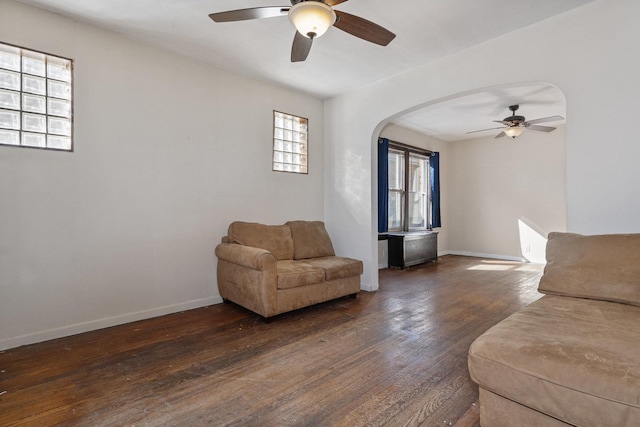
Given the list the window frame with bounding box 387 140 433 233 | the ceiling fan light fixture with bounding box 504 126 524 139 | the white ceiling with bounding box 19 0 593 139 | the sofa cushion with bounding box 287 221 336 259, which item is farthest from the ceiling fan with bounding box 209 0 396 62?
the window frame with bounding box 387 140 433 233

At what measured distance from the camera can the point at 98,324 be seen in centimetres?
288

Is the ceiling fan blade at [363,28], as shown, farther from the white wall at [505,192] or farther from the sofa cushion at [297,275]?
the white wall at [505,192]

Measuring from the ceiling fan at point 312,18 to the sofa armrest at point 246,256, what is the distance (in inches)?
73.1

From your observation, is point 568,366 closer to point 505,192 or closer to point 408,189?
point 408,189

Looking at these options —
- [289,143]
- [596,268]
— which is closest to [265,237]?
[289,143]

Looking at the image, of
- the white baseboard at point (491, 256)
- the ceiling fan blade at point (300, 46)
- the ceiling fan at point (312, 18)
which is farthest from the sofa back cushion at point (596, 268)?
the white baseboard at point (491, 256)

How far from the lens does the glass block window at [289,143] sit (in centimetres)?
435

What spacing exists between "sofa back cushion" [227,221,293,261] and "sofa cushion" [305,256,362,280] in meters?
0.33

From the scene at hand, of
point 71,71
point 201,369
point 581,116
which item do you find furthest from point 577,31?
point 71,71

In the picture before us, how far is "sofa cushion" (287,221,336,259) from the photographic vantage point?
4027 mm

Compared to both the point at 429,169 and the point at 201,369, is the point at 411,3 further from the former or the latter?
the point at 429,169

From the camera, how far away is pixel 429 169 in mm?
7098

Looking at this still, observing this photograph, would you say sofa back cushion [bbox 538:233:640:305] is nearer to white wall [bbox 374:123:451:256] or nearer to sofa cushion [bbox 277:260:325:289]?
sofa cushion [bbox 277:260:325:289]

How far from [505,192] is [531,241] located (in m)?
1.14
